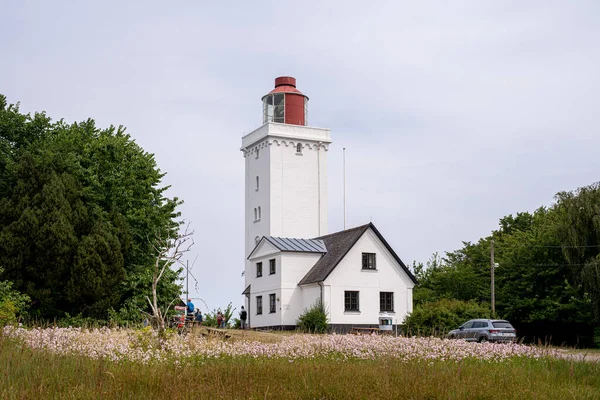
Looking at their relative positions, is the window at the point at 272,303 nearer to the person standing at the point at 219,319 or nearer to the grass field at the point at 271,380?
the person standing at the point at 219,319

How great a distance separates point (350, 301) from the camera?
4872 cm

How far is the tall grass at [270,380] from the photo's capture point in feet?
41.0

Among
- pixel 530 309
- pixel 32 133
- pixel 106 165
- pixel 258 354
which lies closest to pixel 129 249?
pixel 106 165

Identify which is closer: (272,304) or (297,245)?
(272,304)

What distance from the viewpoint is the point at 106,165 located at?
4091 cm

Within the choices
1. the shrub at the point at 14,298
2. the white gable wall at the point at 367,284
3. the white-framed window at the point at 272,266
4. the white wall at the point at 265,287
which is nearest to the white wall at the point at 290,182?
the white wall at the point at 265,287

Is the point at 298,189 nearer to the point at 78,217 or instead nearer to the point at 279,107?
the point at 279,107

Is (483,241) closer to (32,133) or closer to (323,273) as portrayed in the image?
(323,273)

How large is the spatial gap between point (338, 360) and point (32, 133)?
3236 cm

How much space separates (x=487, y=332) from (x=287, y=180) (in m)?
28.3

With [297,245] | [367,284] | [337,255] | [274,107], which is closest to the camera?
[367,284]

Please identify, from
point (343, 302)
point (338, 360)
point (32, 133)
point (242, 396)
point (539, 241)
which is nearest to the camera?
point (242, 396)

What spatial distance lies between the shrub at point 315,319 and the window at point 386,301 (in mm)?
3933

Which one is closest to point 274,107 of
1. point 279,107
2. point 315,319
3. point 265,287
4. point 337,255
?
point 279,107
